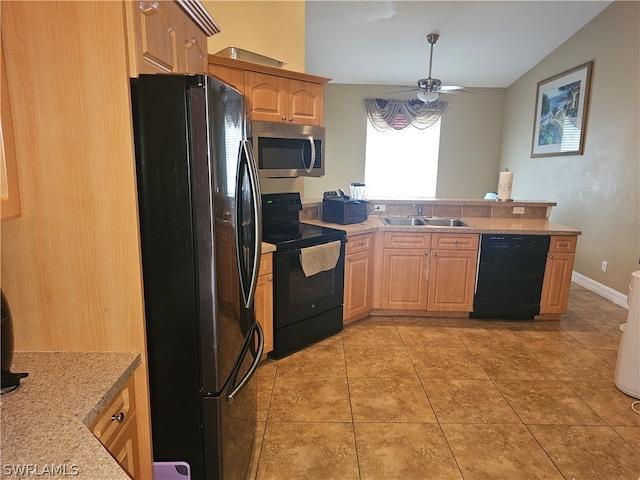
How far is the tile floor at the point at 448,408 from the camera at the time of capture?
6.38 feet

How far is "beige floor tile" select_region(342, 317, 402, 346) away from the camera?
128 inches

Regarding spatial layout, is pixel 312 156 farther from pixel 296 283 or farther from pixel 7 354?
pixel 7 354

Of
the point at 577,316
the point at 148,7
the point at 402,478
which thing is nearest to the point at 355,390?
the point at 402,478

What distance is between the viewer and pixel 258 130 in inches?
109

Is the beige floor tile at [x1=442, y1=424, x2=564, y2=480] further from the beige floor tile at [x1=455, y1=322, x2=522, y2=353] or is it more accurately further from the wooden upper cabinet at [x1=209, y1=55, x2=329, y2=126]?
the wooden upper cabinet at [x1=209, y1=55, x2=329, y2=126]

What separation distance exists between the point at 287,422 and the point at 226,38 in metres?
2.97

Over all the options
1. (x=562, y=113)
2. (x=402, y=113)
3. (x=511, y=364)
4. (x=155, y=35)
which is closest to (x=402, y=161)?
(x=402, y=113)

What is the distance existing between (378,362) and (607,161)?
3.65m

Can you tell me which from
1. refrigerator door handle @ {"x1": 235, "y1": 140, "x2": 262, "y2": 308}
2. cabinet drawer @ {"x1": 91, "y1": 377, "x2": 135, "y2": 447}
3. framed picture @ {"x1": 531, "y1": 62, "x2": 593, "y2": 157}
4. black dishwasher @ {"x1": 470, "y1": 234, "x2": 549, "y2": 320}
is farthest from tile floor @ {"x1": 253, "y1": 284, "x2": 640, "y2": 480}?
framed picture @ {"x1": 531, "y1": 62, "x2": 593, "y2": 157}

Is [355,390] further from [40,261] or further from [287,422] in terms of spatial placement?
[40,261]

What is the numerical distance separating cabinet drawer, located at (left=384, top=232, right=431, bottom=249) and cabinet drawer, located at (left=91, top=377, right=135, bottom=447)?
2.67 m

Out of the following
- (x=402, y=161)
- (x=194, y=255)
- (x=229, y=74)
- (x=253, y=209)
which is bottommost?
(x=194, y=255)

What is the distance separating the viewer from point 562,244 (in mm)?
3533

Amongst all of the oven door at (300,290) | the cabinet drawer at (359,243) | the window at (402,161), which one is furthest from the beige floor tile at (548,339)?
the window at (402,161)
